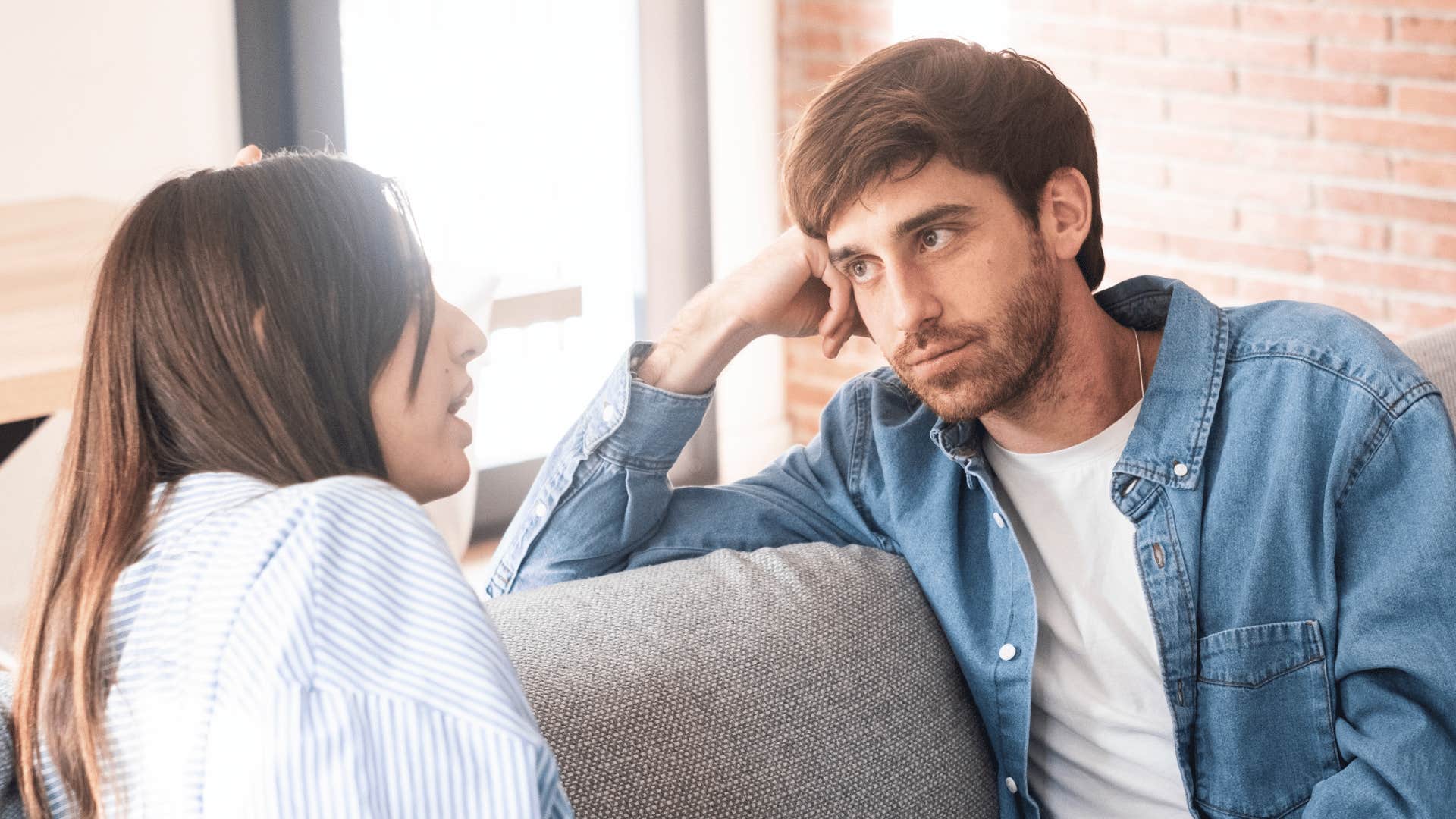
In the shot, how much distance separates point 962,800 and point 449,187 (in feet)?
8.04

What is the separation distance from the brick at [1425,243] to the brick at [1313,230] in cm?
3

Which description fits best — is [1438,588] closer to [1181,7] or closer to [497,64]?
[1181,7]

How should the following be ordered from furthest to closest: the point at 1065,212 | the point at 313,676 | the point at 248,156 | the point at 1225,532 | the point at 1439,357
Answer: the point at 1439,357 → the point at 1065,212 → the point at 1225,532 → the point at 248,156 → the point at 313,676

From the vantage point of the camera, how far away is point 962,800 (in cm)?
136

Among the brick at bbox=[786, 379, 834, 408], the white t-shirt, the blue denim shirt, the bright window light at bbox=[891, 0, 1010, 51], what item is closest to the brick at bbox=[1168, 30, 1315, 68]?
the bright window light at bbox=[891, 0, 1010, 51]

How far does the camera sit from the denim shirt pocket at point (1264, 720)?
1.30 meters

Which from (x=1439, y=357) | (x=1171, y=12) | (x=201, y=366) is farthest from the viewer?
(x=1171, y=12)

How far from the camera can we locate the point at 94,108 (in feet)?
9.41

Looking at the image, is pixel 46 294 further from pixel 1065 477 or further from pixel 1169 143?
pixel 1169 143

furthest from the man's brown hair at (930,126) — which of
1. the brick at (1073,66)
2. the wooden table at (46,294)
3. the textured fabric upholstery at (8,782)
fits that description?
the brick at (1073,66)

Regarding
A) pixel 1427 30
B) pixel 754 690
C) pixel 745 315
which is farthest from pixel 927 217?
pixel 1427 30

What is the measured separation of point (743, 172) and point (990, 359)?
103 inches

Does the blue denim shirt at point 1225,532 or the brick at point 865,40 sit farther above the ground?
the brick at point 865,40

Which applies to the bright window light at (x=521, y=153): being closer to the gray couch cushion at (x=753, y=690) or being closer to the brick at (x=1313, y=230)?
the brick at (x=1313, y=230)
